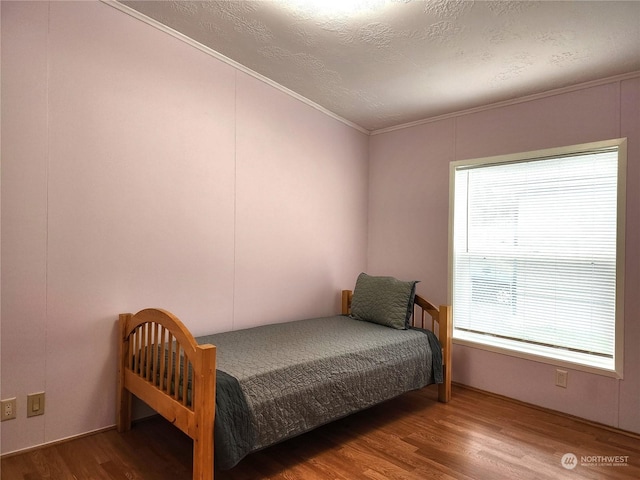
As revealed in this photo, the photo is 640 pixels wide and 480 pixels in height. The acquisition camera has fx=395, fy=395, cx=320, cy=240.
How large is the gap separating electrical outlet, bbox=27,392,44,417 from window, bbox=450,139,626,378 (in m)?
2.93

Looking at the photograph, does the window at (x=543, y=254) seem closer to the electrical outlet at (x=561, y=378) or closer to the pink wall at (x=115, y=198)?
the electrical outlet at (x=561, y=378)

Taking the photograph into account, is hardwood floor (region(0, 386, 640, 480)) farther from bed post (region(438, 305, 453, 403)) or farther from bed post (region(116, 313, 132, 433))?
bed post (region(438, 305, 453, 403))

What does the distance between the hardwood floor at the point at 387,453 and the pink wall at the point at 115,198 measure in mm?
247

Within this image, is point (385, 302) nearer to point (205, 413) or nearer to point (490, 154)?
point (490, 154)

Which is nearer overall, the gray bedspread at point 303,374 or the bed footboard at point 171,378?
the bed footboard at point 171,378

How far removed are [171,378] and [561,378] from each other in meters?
2.61

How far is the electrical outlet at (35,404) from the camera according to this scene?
200 cm

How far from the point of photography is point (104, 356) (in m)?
2.27

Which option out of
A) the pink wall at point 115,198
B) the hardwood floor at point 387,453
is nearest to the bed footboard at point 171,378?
the pink wall at point 115,198

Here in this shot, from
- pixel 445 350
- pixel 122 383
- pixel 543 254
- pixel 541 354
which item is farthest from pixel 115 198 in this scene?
pixel 541 354

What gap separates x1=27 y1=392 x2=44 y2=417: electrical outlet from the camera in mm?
2000

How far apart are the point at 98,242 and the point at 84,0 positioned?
4.33 feet

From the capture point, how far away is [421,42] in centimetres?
238

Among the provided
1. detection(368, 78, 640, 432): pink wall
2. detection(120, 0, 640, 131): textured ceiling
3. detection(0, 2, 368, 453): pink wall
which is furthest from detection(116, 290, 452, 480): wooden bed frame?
detection(368, 78, 640, 432): pink wall
